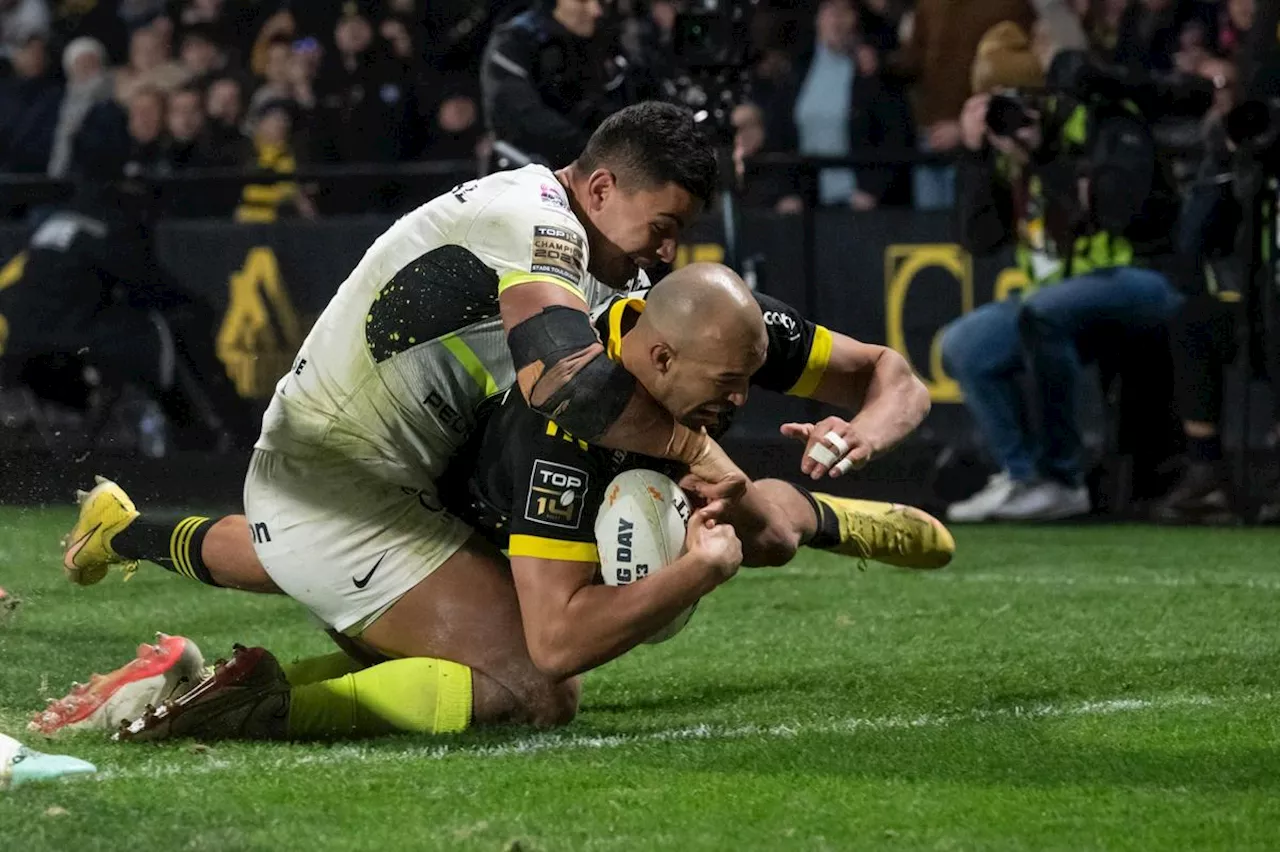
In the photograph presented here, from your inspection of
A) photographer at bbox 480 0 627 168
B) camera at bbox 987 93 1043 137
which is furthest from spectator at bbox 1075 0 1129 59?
photographer at bbox 480 0 627 168

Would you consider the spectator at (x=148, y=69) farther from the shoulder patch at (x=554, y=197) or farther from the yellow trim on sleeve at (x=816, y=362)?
the shoulder patch at (x=554, y=197)

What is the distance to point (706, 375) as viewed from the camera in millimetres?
4688

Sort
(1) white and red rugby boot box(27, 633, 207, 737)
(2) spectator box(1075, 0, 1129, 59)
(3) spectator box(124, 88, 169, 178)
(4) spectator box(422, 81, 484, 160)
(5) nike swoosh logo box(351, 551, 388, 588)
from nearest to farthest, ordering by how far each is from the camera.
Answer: (1) white and red rugby boot box(27, 633, 207, 737) < (5) nike swoosh logo box(351, 551, 388, 588) < (2) spectator box(1075, 0, 1129, 59) < (4) spectator box(422, 81, 484, 160) < (3) spectator box(124, 88, 169, 178)

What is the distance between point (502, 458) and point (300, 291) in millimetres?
7594

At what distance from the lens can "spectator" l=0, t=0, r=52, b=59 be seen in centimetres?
1642

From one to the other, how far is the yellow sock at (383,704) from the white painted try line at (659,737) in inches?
6.4

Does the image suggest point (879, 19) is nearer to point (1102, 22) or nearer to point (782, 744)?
point (1102, 22)

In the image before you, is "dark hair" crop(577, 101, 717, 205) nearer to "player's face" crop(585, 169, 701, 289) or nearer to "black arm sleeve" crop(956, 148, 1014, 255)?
"player's face" crop(585, 169, 701, 289)

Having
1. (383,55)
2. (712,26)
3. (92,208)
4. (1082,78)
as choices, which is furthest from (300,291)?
(1082,78)

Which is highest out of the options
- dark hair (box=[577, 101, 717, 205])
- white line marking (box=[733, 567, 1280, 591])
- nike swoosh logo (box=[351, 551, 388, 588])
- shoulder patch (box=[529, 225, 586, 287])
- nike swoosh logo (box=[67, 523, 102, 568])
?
dark hair (box=[577, 101, 717, 205])

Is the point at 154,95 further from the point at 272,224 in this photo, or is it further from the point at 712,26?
the point at 712,26

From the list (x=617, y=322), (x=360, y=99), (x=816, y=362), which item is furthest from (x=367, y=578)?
(x=360, y=99)

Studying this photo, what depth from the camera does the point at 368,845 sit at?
3863 mm

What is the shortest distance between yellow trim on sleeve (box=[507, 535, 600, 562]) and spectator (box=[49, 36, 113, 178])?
1039cm
